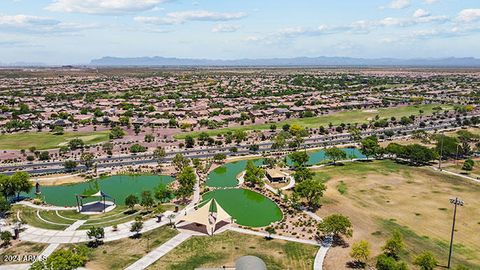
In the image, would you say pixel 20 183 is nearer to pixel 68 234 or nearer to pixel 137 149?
pixel 68 234

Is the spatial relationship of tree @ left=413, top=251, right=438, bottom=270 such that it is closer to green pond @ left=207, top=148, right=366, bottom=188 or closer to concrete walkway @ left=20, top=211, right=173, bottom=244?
concrete walkway @ left=20, top=211, right=173, bottom=244

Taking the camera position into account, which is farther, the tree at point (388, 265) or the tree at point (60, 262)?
the tree at point (388, 265)

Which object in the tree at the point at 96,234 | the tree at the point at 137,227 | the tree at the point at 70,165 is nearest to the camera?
the tree at the point at 96,234

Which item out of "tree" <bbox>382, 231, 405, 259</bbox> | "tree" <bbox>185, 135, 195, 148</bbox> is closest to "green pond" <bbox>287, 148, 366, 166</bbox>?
"tree" <bbox>185, 135, 195, 148</bbox>

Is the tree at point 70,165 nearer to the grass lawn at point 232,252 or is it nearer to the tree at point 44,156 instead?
the tree at point 44,156

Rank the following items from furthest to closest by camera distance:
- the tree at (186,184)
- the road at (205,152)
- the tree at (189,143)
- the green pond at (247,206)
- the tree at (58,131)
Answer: the tree at (58,131) < the tree at (189,143) < the road at (205,152) < the tree at (186,184) < the green pond at (247,206)

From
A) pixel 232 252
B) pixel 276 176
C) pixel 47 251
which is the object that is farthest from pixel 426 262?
pixel 47 251

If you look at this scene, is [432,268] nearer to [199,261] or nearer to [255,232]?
[255,232]

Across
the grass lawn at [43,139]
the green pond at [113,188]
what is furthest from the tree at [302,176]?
the grass lawn at [43,139]
